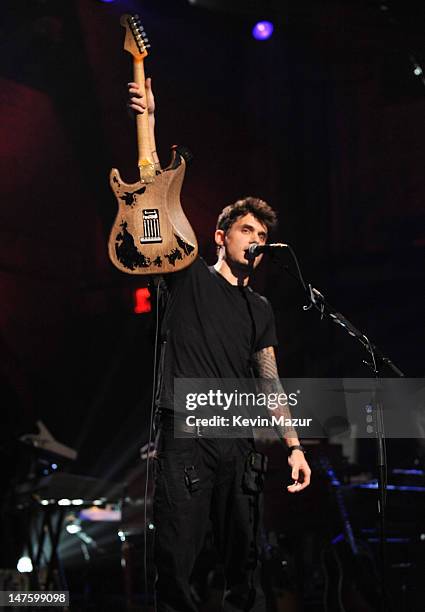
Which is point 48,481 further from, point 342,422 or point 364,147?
point 364,147

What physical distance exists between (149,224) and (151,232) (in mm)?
34

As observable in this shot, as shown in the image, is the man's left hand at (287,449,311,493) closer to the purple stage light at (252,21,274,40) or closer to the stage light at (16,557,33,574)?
the stage light at (16,557,33,574)

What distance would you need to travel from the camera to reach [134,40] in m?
3.40

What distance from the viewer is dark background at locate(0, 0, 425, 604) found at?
5555mm

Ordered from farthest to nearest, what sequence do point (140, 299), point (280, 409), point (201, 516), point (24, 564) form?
point (140, 299) → point (24, 564) → point (280, 409) → point (201, 516)

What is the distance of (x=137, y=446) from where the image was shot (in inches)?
283

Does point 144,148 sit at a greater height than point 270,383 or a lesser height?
greater

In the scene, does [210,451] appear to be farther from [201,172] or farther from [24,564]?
[24,564]

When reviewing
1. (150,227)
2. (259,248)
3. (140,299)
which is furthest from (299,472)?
(140,299)

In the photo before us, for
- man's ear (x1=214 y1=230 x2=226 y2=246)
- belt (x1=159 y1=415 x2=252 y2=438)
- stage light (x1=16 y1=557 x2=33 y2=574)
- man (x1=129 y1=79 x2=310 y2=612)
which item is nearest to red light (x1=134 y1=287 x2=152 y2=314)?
stage light (x1=16 y1=557 x2=33 y2=574)

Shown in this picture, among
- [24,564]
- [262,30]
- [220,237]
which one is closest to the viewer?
[220,237]

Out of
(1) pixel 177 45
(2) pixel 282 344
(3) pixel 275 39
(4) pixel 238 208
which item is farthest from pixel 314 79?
(4) pixel 238 208

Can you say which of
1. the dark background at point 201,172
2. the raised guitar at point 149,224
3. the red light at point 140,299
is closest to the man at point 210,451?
the raised guitar at point 149,224

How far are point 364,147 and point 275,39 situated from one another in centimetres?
110
